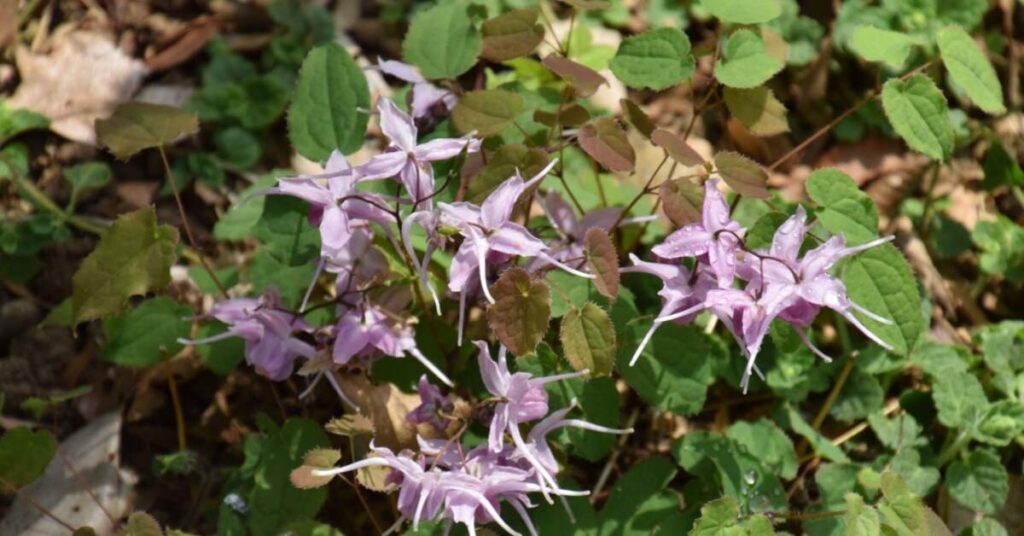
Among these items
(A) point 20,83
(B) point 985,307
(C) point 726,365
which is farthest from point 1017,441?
(A) point 20,83

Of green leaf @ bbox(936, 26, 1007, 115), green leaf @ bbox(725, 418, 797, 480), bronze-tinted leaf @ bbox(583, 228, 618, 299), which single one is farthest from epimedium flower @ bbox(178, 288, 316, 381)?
green leaf @ bbox(936, 26, 1007, 115)

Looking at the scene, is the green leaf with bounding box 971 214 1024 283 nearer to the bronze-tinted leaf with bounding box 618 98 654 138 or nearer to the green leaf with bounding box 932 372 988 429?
the green leaf with bounding box 932 372 988 429

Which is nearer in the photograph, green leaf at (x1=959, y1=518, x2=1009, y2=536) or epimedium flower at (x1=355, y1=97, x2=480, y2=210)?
epimedium flower at (x1=355, y1=97, x2=480, y2=210)

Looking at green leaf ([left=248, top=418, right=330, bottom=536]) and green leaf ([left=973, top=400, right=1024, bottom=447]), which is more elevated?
green leaf ([left=248, top=418, right=330, bottom=536])

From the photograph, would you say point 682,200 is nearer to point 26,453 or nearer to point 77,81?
point 26,453

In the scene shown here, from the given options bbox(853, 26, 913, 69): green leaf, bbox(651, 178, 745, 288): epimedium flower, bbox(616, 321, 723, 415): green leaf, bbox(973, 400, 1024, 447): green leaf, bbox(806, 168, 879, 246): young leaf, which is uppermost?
bbox(853, 26, 913, 69): green leaf

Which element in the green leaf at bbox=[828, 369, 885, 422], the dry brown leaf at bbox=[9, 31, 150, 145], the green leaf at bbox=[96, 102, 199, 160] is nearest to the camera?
the green leaf at bbox=[96, 102, 199, 160]
